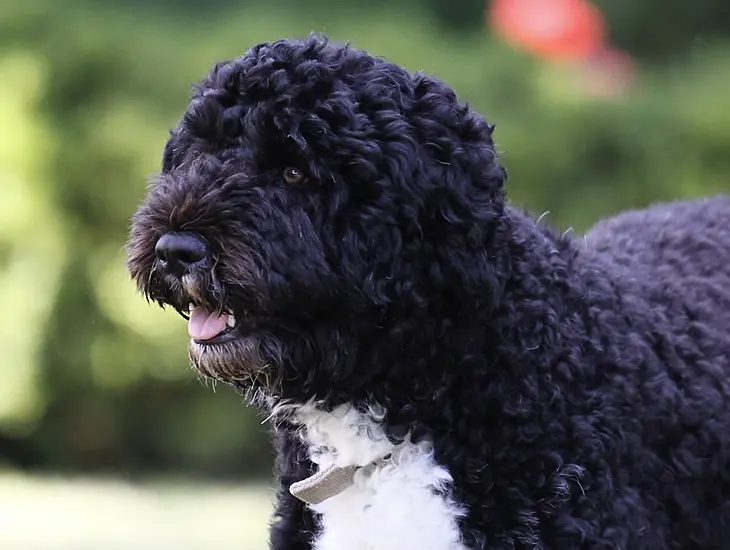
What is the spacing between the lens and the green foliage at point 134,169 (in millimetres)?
7660

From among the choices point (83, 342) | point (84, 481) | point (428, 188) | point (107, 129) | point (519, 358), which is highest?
point (107, 129)

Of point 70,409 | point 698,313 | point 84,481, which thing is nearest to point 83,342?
point 70,409

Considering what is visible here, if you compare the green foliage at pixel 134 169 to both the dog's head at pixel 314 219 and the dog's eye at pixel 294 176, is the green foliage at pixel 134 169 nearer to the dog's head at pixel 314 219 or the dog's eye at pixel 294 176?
the dog's head at pixel 314 219

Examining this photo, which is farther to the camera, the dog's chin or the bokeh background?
the bokeh background

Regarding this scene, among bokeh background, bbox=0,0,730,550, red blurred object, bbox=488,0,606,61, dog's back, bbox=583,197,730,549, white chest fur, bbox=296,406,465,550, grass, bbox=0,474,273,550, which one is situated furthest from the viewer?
red blurred object, bbox=488,0,606,61

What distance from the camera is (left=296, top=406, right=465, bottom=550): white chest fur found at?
302cm

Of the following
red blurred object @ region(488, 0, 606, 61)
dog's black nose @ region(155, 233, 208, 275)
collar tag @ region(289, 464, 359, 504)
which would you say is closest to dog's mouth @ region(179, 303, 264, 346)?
dog's black nose @ region(155, 233, 208, 275)

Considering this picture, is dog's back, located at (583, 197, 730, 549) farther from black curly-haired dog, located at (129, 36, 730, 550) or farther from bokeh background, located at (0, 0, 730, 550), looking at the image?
bokeh background, located at (0, 0, 730, 550)

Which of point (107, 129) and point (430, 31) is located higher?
point (430, 31)

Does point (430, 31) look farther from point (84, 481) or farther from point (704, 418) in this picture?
point (704, 418)

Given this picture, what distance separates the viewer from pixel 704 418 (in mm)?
3361

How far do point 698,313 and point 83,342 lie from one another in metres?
5.18

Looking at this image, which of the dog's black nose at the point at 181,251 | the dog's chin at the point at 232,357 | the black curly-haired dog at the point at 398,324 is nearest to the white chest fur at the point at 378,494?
the black curly-haired dog at the point at 398,324

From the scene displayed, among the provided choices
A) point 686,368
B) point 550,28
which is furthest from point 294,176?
point 550,28
